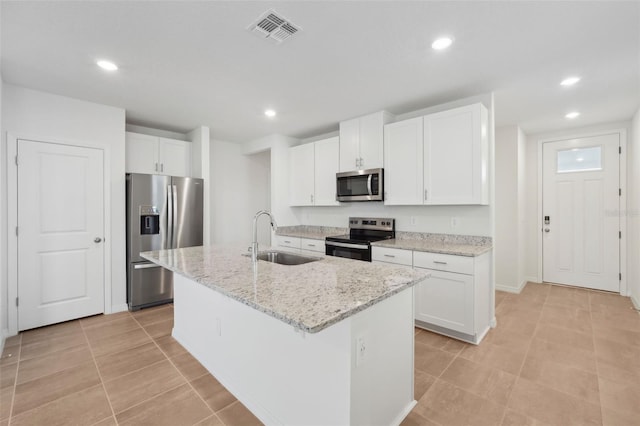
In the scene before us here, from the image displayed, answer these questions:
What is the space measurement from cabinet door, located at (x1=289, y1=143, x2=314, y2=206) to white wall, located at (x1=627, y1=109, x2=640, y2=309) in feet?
13.3

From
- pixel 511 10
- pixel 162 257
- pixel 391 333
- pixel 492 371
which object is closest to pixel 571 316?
pixel 492 371

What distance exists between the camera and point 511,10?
1.70 metres

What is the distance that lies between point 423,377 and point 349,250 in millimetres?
1564

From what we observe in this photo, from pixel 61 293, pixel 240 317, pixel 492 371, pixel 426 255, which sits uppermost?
pixel 426 255

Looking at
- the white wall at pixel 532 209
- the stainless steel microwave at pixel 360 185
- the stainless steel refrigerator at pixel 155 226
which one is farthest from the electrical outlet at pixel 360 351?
the white wall at pixel 532 209

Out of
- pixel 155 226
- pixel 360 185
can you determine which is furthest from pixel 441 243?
pixel 155 226

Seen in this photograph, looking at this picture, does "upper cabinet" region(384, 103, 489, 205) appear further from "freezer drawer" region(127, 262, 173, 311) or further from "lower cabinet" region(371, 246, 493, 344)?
"freezer drawer" region(127, 262, 173, 311)

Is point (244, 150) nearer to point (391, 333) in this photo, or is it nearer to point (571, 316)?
point (391, 333)

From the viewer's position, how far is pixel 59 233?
305 cm

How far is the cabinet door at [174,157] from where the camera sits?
407 cm

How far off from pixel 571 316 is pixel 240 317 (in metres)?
3.68

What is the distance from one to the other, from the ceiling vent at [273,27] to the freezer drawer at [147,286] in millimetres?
2999

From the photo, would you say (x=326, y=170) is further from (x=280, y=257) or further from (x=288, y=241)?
(x=280, y=257)

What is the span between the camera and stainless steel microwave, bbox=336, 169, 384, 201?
3.50 m
